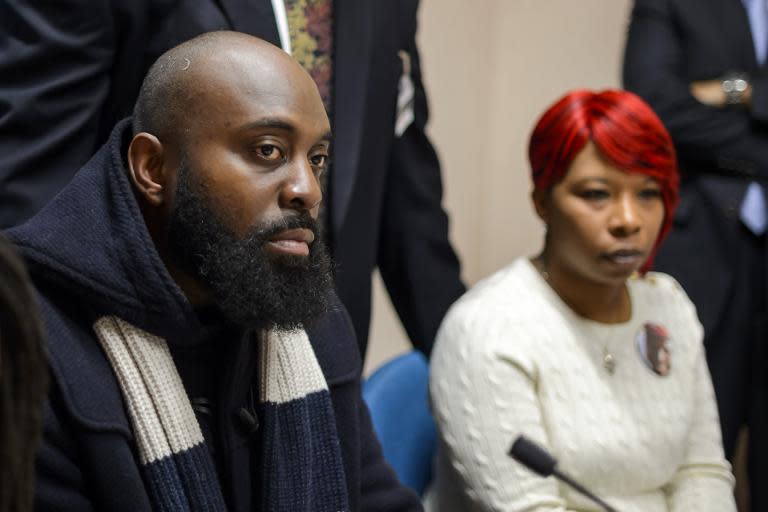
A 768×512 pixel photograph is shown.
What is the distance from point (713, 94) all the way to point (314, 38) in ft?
3.44

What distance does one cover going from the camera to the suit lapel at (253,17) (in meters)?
1.67

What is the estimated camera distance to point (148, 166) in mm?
1240

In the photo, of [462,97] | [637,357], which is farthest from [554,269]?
[462,97]

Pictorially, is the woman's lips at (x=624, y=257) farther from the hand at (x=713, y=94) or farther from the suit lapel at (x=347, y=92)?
the hand at (x=713, y=94)

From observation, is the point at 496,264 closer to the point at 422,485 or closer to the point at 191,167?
the point at 422,485

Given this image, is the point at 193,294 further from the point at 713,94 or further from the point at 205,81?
the point at 713,94

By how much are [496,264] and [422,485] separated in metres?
1.82

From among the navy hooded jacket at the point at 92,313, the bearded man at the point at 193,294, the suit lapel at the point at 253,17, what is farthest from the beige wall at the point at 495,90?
the navy hooded jacket at the point at 92,313

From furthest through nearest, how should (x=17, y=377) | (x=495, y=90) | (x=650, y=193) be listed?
(x=495, y=90), (x=650, y=193), (x=17, y=377)

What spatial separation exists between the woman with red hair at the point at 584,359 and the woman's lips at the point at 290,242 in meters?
0.61

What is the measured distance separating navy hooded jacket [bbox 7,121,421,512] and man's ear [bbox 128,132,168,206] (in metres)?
0.02

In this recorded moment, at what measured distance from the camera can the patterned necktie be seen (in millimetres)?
1759

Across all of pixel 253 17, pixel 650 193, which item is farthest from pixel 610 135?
pixel 253 17

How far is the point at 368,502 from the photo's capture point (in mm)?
1463
